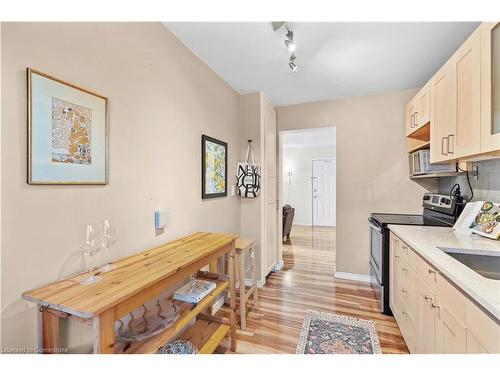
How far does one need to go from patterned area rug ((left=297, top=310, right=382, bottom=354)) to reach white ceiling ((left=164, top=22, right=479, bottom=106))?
244 cm

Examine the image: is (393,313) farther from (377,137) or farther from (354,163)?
(377,137)

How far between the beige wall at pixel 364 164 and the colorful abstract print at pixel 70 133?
284 cm


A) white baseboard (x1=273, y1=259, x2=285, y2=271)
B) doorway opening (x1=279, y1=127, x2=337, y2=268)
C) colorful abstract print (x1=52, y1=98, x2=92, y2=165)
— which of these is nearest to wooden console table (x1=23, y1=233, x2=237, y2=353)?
colorful abstract print (x1=52, y1=98, x2=92, y2=165)

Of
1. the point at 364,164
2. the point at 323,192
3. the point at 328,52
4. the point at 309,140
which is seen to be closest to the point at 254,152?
the point at 328,52

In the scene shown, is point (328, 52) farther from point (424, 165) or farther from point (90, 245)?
point (90, 245)

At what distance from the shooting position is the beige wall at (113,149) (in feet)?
2.96

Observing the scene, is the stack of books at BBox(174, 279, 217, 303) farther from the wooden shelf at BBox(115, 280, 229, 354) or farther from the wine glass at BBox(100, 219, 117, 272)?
the wine glass at BBox(100, 219, 117, 272)

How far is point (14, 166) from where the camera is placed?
0.90 metres

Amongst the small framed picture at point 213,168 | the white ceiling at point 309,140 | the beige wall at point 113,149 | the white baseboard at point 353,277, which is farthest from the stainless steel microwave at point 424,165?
the white ceiling at point 309,140

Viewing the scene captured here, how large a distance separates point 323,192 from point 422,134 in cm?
458

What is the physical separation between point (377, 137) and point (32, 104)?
10.9 feet

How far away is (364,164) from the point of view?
3.10m

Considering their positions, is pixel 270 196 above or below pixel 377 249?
above

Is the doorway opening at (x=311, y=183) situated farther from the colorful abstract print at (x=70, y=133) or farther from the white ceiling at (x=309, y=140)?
the colorful abstract print at (x=70, y=133)
